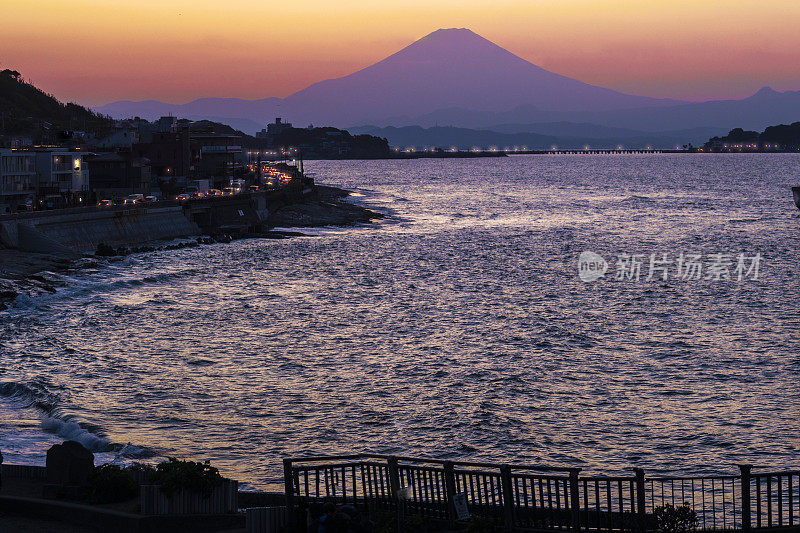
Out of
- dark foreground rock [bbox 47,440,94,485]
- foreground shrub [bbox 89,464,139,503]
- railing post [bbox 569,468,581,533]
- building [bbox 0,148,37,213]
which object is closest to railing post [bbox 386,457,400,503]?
railing post [bbox 569,468,581,533]

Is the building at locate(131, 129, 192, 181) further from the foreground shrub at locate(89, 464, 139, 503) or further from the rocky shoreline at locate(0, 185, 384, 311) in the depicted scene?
the foreground shrub at locate(89, 464, 139, 503)

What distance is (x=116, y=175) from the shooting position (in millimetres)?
109188

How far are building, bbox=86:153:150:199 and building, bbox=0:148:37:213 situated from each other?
14187mm

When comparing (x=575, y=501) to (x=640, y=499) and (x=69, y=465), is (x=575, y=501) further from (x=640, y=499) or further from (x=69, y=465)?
(x=69, y=465)

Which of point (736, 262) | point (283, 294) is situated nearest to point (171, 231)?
point (283, 294)

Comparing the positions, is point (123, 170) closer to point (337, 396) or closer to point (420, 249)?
point (420, 249)

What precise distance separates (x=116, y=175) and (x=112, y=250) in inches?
1369

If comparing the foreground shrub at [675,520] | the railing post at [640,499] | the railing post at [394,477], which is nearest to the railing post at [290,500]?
the railing post at [394,477]

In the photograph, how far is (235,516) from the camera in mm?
16719

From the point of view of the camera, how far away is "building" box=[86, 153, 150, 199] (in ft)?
354

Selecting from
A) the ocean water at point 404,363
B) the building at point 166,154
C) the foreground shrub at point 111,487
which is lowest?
the ocean water at point 404,363

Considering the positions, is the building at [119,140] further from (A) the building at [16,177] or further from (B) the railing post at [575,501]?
(B) the railing post at [575,501]

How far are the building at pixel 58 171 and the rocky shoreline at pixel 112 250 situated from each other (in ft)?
Result: 52.7

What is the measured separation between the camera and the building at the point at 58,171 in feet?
306
